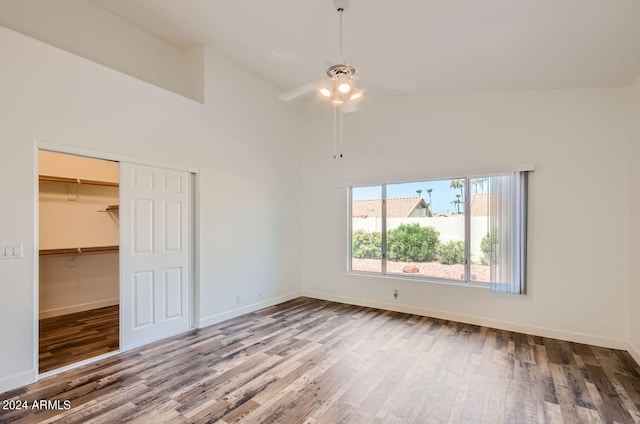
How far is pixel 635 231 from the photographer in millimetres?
3396

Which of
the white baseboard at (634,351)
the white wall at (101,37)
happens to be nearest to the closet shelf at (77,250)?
the white wall at (101,37)

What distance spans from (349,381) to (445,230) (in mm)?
2797

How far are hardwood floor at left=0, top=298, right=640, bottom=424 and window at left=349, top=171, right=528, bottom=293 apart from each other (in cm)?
94

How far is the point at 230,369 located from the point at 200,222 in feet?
6.61

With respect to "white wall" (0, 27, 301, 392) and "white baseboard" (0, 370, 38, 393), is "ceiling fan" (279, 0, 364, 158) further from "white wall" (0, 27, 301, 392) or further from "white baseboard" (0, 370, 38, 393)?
"white baseboard" (0, 370, 38, 393)

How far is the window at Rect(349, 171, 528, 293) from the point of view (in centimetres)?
408

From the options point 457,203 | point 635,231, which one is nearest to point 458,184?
point 457,203

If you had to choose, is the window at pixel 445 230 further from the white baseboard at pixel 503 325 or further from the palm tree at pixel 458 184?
the white baseboard at pixel 503 325

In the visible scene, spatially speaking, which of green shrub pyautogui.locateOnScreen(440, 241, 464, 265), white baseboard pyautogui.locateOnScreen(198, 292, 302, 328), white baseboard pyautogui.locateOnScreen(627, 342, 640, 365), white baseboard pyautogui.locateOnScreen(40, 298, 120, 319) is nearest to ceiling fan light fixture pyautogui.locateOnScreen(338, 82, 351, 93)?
green shrub pyautogui.locateOnScreen(440, 241, 464, 265)

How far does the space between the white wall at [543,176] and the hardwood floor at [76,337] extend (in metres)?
3.78

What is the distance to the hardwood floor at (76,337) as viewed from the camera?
335 centimetres

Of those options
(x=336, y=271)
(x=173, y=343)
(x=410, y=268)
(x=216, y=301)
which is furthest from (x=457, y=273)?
(x=173, y=343)

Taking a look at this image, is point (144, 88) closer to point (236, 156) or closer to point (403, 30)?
point (236, 156)

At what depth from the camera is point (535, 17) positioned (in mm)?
2650
